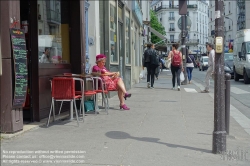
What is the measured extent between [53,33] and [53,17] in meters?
0.40

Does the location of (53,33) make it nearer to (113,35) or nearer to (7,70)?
(7,70)

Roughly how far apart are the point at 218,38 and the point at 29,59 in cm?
377

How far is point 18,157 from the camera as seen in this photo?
198 inches

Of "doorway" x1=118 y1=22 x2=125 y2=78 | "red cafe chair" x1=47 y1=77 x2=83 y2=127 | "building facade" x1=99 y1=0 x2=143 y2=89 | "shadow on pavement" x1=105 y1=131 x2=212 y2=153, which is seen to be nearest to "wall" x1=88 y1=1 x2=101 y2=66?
"building facade" x1=99 y1=0 x2=143 y2=89

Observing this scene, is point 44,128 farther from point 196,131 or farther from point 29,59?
point 196,131

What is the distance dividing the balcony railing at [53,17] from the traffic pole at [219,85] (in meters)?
4.39

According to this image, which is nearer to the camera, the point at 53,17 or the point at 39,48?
the point at 39,48

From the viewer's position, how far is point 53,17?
29.4ft

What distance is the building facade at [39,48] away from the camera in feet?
19.6

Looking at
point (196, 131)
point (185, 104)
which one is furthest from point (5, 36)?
point (185, 104)

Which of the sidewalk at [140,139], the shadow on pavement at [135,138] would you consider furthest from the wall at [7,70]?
the shadow on pavement at [135,138]

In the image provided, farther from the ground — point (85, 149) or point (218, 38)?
point (218, 38)

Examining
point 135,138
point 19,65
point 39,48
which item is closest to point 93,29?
point 39,48

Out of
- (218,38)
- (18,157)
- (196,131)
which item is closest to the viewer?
(18,157)
